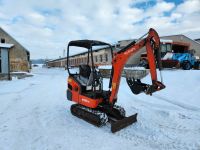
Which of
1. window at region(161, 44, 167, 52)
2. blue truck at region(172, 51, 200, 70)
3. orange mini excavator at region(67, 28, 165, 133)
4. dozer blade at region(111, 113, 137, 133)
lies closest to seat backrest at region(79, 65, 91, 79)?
orange mini excavator at region(67, 28, 165, 133)

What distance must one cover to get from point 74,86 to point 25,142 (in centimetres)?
255

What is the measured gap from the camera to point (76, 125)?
5992 millimetres

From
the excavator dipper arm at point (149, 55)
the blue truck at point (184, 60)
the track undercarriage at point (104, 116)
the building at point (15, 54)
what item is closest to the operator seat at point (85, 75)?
the track undercarriage at point (104, 116)

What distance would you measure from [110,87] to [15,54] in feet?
78.4

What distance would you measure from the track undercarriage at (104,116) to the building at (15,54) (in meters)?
21.6

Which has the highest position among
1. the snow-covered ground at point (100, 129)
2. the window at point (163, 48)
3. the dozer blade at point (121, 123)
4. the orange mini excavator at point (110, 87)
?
the window at point (163, 48)

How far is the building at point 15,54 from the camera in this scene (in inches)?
1028

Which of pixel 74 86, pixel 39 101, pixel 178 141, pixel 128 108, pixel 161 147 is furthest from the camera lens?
pixel 39 101

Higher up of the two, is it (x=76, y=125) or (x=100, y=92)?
(x=100, y=92)

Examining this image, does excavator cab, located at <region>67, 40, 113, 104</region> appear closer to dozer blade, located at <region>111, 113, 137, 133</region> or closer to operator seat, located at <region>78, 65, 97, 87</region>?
operator seat, located at <region>78, 65, 97, 87</region>

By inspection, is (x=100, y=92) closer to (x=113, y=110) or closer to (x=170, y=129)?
(x=113, y=110)

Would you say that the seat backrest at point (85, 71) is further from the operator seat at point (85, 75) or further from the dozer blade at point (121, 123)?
the dozer blade at point (121, 123)

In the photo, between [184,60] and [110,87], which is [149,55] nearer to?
[110,87]

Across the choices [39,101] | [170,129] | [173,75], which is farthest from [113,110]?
[173,75]
